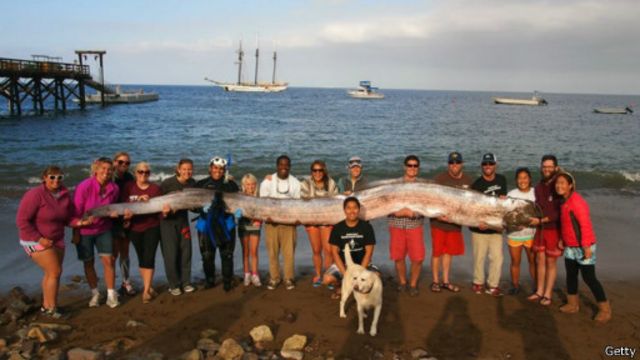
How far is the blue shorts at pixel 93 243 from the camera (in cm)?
617

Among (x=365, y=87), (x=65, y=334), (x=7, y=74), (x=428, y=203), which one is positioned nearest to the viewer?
(x=65, y=334)

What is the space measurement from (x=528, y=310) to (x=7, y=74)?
40.9 metres

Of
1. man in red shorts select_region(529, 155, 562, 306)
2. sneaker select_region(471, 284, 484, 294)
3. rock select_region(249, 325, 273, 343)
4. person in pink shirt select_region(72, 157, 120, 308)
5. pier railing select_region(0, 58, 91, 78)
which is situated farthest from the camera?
pier railing select_region(0, 58, 91, 78)

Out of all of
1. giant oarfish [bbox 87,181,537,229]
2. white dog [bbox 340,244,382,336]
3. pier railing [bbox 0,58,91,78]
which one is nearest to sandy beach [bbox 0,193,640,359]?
white dog [bbox 340,244,382,336]

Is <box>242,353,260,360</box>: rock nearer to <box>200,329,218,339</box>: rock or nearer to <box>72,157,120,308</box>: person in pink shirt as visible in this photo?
<box>200,329,218,339</box>: rock

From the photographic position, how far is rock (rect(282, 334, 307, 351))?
17.0 feet

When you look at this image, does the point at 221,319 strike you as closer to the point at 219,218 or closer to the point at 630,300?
the point at 219,218

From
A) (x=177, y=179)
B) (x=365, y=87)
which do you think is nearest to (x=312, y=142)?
(x=177, y=179)

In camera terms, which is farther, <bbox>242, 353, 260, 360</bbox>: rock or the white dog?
the white dog

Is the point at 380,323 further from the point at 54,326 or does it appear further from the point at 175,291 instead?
the point at 54,326

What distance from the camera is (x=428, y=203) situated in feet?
21.4

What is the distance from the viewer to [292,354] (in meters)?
5.03

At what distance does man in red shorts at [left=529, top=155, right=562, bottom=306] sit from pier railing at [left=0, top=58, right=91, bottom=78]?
39334 mm

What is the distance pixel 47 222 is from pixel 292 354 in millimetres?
3288
